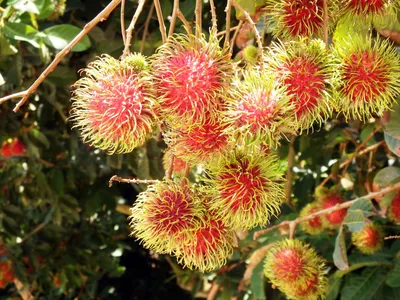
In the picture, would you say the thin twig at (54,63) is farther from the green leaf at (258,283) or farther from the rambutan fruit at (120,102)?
the green leaf at (258,283)

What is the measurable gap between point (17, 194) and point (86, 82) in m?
2.06

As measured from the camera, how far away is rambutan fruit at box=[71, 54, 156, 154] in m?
1.02

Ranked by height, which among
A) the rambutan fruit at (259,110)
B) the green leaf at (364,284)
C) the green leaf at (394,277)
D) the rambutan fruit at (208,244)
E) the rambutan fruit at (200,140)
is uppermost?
the rambutan fruit at (259,110)

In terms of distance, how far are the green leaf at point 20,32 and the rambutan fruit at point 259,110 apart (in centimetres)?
91

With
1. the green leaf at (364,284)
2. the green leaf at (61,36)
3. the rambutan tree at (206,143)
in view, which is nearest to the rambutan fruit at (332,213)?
the rambutan tree at (206,143)

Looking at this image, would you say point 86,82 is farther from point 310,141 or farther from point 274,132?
point 310,141

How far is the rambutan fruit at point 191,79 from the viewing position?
1.01 metres

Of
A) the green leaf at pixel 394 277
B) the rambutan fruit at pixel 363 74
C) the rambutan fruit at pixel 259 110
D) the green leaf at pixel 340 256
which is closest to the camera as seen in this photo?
the rambutan fruit at pixel 259 110

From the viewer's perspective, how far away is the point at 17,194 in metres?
3.02

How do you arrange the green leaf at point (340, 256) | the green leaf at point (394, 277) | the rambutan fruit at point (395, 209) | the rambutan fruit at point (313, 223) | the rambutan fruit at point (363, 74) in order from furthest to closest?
the rambutan fruit at point (313, 223) < the green leaf at point (394, 277) < the rambutan fruit at point (395, 209) < the green leaf at point (340, 256) < the rambutan fruit at point (363, 74)

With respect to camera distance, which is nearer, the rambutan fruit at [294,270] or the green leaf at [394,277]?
the rambutan fruit at [294,270]

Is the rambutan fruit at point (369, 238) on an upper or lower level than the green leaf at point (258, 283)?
upper

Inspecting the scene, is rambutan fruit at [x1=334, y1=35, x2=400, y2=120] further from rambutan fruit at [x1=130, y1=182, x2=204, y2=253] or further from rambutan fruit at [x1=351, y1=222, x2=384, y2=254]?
rambutan fruit at [x1=351, y1=222, x2=384, y2=254]

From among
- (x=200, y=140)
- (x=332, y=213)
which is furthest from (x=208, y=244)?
(x=332, y=213)
